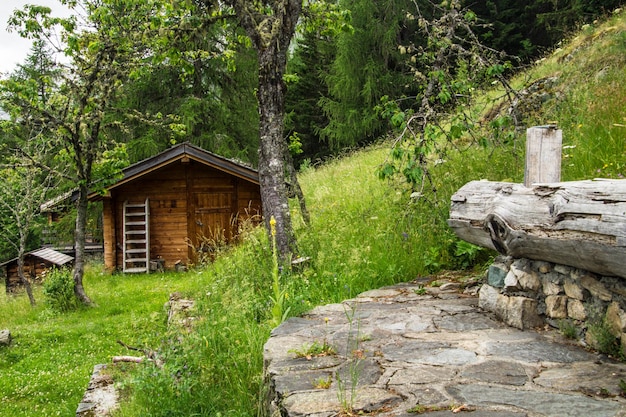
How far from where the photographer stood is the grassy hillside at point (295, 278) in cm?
440

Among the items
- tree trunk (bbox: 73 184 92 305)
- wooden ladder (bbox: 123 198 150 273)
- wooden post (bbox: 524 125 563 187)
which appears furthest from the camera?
wooden ladder (bbox: 123 198 150 273)

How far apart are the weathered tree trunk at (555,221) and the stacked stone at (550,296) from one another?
15 cm

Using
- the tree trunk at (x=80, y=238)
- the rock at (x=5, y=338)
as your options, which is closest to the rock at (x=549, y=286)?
the rock at (x=5, y=338)

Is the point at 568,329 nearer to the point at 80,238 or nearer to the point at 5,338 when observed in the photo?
the point at 5,338

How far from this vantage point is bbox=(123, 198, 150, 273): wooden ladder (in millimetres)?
17281

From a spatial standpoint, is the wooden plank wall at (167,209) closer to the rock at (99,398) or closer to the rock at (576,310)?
the rock at (99,398)

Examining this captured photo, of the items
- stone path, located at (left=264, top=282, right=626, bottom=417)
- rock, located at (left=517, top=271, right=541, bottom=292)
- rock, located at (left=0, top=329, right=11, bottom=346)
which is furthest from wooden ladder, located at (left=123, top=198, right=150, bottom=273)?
rock, located at (left=517, top=271, right=541, bottom=292)

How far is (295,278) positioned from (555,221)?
3.21 m

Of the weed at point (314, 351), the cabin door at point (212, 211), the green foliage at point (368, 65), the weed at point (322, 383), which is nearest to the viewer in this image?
the weed at point (322, 383)

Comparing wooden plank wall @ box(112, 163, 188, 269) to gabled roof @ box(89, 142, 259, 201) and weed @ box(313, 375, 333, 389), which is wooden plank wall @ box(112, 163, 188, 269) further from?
weed @ box(313, 375, 333, 389)

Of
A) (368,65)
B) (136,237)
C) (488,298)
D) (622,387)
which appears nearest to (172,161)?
(136,237)

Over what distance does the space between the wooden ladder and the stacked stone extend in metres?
14.6

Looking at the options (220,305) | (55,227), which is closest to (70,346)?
(220,305)

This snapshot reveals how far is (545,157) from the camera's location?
4.28 meters
